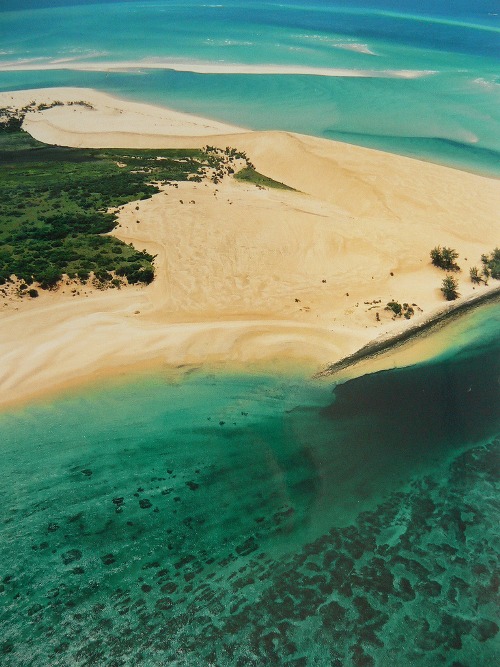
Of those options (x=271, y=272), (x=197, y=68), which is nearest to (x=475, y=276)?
(x=271, y=272)

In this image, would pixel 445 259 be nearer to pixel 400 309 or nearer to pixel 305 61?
pixel 400 309

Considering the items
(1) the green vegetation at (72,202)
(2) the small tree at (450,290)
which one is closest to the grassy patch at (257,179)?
(1) the green vegetation at (72,202)

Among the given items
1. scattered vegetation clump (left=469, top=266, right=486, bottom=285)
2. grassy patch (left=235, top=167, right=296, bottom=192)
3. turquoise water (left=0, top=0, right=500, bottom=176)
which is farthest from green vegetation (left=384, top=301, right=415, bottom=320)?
turquoise water (left=0, top=0, right=500, bottom=176)

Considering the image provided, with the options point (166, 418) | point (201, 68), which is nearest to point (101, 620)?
point (166, 418)

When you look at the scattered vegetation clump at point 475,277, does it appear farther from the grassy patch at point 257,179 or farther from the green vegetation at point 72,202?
the grassy patch at point 257,179

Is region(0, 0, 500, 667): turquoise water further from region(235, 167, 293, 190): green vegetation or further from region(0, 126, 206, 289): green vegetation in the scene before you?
region(235, 167, 293, 190): green vegetation

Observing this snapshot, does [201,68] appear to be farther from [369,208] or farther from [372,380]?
[372,380]
